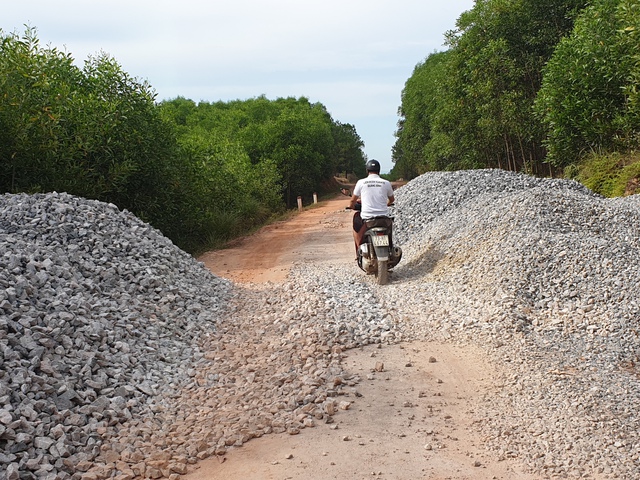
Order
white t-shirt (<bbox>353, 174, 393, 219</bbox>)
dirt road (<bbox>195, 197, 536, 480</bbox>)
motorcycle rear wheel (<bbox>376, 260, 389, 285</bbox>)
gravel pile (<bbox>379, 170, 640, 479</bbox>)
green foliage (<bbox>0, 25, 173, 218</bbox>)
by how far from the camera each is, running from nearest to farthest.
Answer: dirt road (<bbox>195, 197, 536, 480</bbox>) → gravel pile (<bbox>379, 170, 640, 479</bbox>) → motorcycle rear wheel (<bbox>376, 260, 389, 285</bbox>) → white t-shirt (<bbox>353, 174, 393, 219</bbox>) → green foliage (<bbox>0, 25, 173, 218</bbox>)

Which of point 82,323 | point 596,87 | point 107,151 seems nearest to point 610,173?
point 596,87

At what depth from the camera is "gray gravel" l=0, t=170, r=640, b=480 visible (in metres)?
4.54

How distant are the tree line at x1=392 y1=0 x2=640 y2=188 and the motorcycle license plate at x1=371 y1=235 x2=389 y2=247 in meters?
9.27

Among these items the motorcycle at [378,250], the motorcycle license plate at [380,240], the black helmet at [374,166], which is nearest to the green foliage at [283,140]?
the black helmet at [374,166]

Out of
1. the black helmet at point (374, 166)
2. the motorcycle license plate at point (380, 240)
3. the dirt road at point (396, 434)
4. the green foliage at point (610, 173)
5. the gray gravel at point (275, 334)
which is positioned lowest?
the dirt road at point (396, 434)

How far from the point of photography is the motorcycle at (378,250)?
9414 mm

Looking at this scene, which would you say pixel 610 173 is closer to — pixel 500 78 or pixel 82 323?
pixel 500 78

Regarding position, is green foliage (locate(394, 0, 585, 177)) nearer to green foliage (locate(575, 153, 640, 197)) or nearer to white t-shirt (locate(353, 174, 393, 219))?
green foliage (locate(575, 153, 640, 197))

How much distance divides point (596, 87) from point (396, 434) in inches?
640

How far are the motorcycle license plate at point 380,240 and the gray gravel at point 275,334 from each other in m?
0.65

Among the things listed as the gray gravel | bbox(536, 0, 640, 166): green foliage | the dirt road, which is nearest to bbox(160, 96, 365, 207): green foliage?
bbox(536, 0, 640, 166): green foliage

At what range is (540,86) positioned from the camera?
25.3 meters

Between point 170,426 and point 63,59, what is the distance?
39.0 ft

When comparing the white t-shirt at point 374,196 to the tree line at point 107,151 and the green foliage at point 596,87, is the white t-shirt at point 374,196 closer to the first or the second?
the tree line at point 107,151
